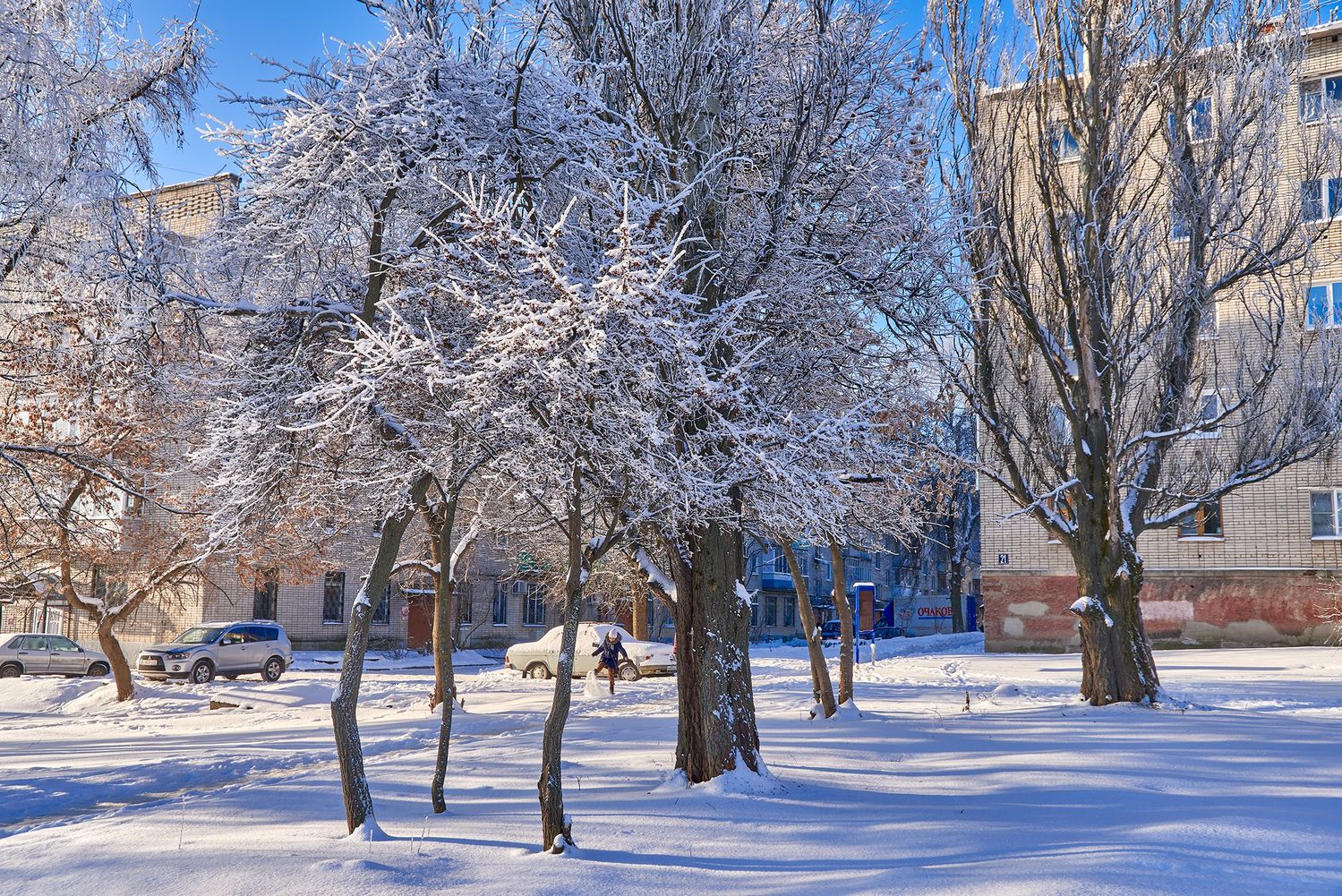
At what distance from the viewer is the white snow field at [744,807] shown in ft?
20.7

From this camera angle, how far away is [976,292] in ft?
42.0

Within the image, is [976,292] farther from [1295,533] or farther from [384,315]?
[1295,533]

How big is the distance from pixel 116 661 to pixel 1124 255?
20.6m

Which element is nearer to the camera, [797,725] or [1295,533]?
[797,725]

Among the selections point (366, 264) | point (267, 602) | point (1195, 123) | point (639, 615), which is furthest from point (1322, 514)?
point (267, 602)

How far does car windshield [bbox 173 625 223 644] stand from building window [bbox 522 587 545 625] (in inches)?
762

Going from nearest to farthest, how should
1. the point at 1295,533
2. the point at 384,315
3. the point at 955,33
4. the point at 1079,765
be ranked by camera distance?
1. the point at 384,315
2. the point at 1079,765
3. the point at 955,33
4. the point at 1295,533

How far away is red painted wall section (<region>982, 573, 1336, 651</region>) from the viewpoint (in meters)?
27.3

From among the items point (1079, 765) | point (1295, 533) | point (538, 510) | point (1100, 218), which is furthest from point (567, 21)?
point (1295, 533)

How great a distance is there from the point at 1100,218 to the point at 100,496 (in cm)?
1609

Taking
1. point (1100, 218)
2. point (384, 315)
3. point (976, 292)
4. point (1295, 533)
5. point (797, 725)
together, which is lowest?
point (797, 725)

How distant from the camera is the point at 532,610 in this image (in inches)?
1826

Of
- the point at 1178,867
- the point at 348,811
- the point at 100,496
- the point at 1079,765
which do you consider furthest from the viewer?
the point at 100,496

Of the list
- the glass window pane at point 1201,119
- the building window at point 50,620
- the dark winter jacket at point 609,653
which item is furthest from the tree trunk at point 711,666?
the building window at point 50,620
